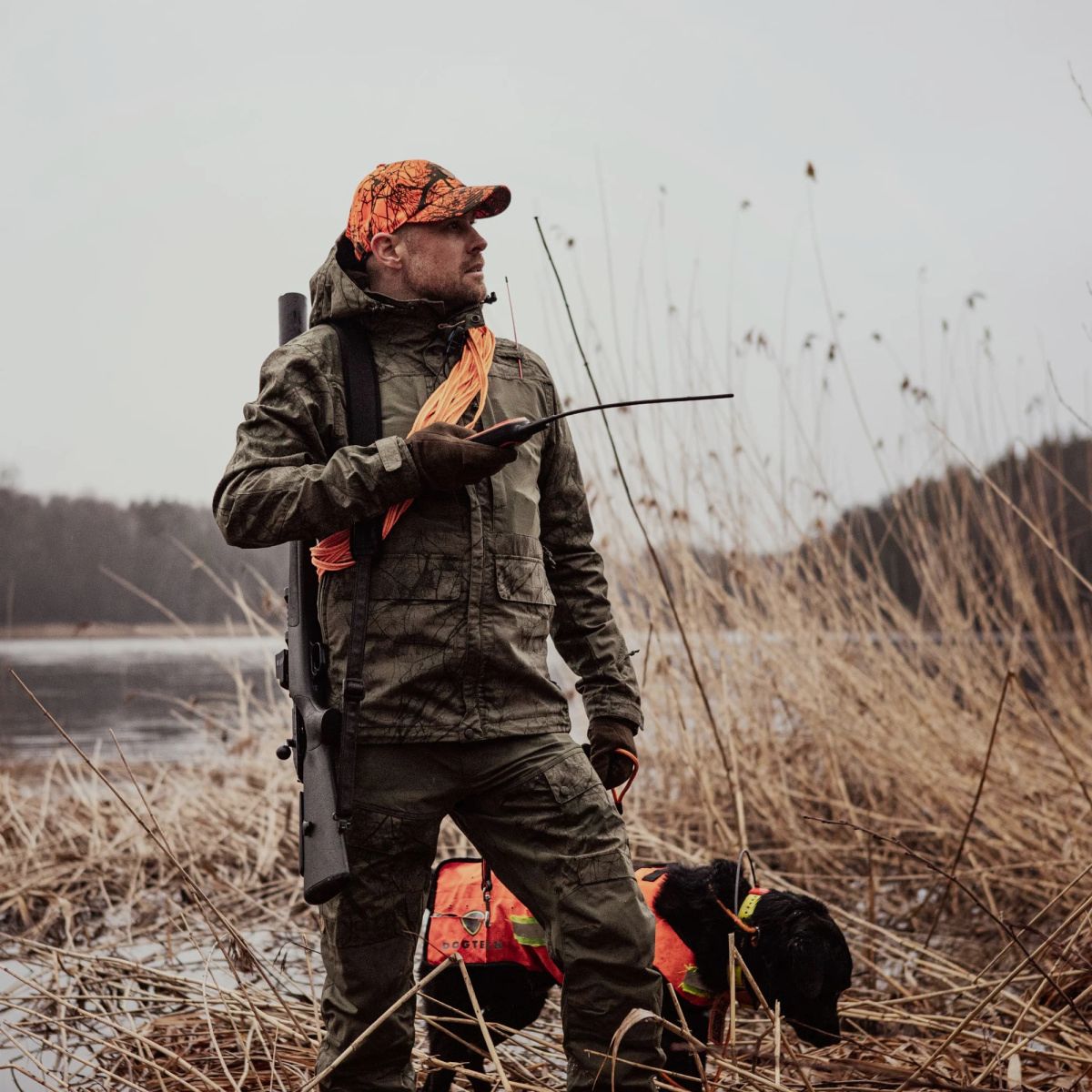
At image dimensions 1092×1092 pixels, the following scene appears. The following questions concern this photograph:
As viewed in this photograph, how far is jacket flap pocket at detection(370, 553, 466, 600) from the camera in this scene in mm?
2061

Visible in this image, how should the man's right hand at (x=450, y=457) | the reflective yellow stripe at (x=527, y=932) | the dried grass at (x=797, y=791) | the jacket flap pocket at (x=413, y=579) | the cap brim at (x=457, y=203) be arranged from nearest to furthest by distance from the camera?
the man's right hand at (x=450, y=457)
the jacket flap pocket at (x=413, y=579)
the cap brim at (x=457, y=203)
the reflective yellow stripe at (x=527, y=932)
the dried grass at (x=797, y=791)

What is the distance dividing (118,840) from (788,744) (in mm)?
2853

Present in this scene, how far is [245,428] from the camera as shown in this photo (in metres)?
2.08

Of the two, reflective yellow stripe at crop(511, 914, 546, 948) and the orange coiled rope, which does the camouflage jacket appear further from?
reflective yellow stripe at crop(511, 914, 546, 948)

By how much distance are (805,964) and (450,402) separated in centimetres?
133

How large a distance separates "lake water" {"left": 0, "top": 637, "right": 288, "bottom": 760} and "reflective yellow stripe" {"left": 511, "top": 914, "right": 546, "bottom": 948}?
116 cm

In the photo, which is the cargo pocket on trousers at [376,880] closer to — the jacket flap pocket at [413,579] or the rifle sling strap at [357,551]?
the rifle sling strap at [357,551]

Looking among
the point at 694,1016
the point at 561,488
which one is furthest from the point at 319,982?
the point at 561,488

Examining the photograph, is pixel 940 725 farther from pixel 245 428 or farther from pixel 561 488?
pixel 245 428

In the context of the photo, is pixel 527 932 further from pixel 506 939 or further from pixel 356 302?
pixel 356 302

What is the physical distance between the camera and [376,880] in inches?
80.4

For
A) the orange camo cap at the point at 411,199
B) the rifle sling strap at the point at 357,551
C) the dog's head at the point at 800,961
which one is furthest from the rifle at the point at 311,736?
the dog's head at the point at 800,961

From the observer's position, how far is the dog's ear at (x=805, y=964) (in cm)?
236

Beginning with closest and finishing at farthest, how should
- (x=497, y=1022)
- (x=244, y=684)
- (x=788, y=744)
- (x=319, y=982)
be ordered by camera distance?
1. (x=497, y=1022)
2. (x=319, y=982)
3. (x=788, y=744)
4. (x=244, y=684)
